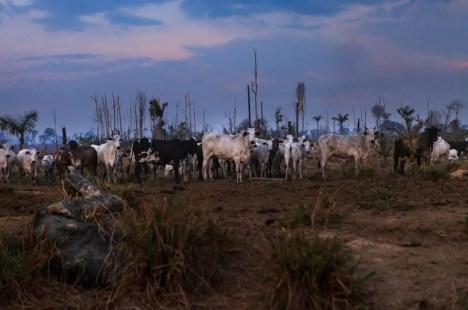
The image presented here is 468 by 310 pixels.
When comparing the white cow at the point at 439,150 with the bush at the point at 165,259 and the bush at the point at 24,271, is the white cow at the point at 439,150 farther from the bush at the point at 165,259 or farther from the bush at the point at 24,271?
the bush at the point at 24,271

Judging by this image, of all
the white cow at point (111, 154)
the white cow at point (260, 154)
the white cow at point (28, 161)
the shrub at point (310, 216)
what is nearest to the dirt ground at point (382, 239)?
the shrub at point (310, 216)

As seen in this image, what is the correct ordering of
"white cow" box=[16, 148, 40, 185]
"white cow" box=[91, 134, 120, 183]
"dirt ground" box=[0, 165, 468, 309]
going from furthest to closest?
"white cow" box=[16, 148, 40, 185] → "white cow" box=[91, 134, 120, 183] → "dirt ground" box=[0, 165, 468, 309]

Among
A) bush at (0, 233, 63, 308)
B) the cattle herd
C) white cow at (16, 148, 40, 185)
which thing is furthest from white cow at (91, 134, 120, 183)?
bush at (0, 233, 63, 308)

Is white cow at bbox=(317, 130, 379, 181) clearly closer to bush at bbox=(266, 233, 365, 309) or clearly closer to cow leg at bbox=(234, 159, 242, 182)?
cow leg at bbox=(234, 159, 242, 182)

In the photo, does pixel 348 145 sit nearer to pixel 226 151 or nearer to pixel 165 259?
pixel 226 151

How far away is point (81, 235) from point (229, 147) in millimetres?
14268

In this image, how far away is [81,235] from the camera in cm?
757

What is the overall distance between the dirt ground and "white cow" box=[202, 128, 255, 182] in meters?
9.18

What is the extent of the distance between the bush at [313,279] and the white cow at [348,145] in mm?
15946

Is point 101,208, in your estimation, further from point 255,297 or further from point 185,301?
point 255,297

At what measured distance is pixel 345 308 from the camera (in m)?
5.73

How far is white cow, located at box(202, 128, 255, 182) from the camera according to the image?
21344 mm

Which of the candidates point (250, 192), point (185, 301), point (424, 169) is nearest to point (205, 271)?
Answer: point (185, 301)

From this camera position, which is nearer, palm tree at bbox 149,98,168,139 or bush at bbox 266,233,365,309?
bush at bbox 266,233,365,309
